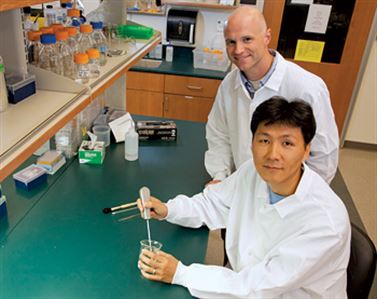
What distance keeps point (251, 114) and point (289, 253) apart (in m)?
0.78

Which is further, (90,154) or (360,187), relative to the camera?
(360,187)

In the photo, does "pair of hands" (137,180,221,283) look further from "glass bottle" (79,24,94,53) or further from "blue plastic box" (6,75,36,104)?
"glass bottle" (79,24,94,53)

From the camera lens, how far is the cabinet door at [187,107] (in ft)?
11.2

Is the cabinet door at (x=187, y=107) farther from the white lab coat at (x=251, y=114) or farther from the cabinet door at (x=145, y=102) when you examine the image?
the white lab coat at (x=251, y=114)

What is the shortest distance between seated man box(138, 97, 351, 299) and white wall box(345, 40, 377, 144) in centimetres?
310

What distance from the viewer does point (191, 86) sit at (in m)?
3.36

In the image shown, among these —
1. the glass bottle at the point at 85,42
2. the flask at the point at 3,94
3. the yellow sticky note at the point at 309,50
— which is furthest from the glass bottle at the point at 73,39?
the yellow sticky note at the point at 309,50

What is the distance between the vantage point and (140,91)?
3475 millimetres

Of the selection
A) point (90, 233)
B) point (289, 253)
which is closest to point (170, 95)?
point (90, 233)

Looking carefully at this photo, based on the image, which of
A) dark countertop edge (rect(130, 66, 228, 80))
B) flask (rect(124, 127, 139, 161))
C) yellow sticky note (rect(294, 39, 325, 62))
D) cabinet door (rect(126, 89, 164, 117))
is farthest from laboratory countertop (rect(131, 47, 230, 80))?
flask (rect(124, 127, 139, 161))

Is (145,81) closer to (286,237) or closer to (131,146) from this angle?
(131,146)

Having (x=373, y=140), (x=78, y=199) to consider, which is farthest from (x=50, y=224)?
(x=373, y=140)

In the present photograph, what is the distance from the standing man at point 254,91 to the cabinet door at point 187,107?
5.03 ft

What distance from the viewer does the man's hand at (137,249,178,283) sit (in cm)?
113
